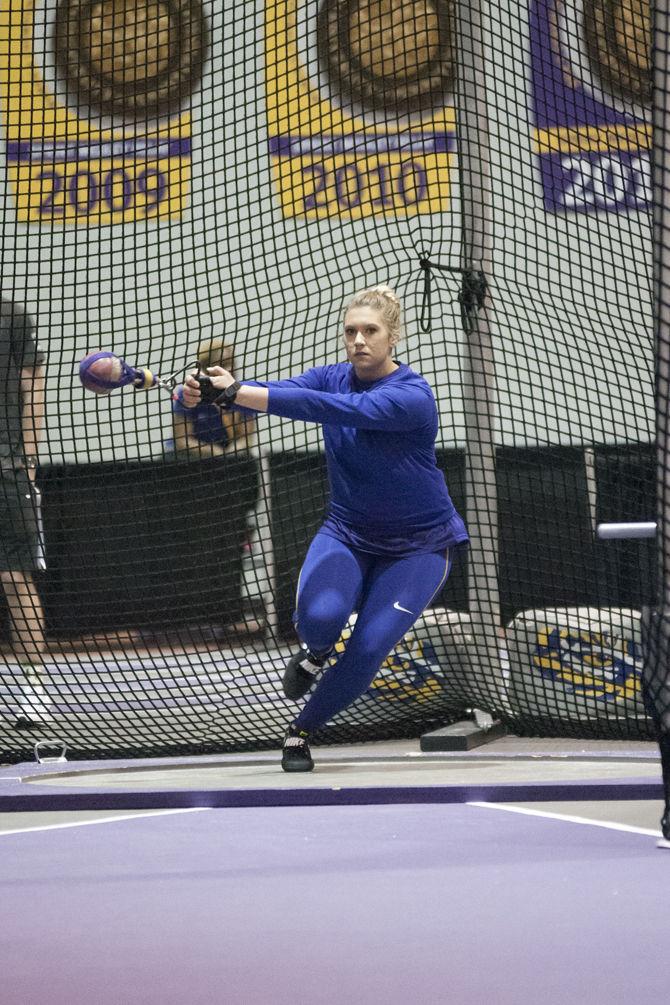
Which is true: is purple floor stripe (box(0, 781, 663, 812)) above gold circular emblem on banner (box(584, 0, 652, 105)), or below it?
below

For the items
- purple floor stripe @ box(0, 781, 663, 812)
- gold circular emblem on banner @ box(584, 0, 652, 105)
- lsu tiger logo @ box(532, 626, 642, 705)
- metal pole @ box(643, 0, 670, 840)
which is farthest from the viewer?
gold circular emblem on banner @ box(584, 0, 652, 105)

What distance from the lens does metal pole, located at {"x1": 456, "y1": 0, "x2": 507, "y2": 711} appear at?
6297 millimetres

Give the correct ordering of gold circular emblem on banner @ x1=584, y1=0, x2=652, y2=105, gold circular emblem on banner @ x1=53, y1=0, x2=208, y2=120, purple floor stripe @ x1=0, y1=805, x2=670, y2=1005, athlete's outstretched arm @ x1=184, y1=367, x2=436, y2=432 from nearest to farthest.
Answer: purple floor stripe @ x1=0, y1=805, x2=670, y2=1005, athlete's outstretched arm @ x1=184, y1=367, x2=436, y2=432, gold circular emblem on banner @ x1=584, y1=0, x2=652, y2=105, gold circular emblem on banner @ x1=53, y1=0, x2=208, y2=120

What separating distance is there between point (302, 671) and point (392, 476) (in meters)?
0.73

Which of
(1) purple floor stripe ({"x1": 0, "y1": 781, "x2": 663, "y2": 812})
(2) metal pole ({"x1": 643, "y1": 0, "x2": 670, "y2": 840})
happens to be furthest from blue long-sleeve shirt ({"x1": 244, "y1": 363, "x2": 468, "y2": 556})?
(2) metal pole ({"x1": 643, "y1": 0, "x2": 670, "y2": 840})

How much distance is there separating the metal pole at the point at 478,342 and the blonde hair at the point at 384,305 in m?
1.28

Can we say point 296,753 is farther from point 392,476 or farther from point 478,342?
point 478,342

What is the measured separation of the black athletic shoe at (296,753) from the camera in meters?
5.06

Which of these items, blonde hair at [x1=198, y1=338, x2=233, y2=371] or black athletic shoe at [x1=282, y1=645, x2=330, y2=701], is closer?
black athletic shoe at [x1=282, y1=645, x2=330, y2=701]

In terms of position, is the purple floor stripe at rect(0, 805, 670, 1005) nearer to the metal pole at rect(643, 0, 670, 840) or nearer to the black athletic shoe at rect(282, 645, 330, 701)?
the metal pole at rect(643, 0, 670, 840)

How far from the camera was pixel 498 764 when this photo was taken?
202 inches

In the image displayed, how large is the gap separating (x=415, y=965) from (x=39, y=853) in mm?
1537

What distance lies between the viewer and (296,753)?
16.7 ft

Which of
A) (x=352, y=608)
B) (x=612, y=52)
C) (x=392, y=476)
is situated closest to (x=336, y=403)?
(x=392, y=476)
